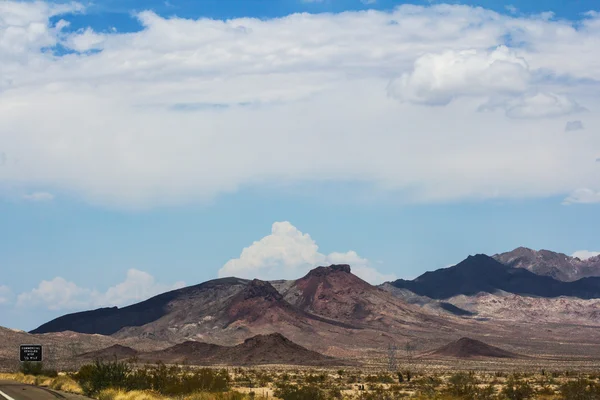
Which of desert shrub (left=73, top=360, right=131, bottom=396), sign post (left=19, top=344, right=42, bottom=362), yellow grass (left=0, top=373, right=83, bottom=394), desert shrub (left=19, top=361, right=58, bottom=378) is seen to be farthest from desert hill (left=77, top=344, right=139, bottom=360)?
desert shrub (left=73, top=360, right=131, bottom=396)

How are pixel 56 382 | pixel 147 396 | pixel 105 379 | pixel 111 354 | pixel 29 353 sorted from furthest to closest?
pixel 111 354
pixel 29 353
pixel 56 382
pixel 105 379
pixel 147 396

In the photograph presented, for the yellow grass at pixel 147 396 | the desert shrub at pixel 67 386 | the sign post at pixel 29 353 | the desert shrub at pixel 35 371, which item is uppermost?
the sign post at pixel 29 353

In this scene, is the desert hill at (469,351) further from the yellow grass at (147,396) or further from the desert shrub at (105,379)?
the yellow grass at (147,396)

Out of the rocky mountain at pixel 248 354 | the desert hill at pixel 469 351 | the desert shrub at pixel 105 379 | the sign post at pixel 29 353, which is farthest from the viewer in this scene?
the desert hill at pixel 469 351

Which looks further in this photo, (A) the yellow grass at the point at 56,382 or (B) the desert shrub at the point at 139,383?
(A) the yellow grass at the point at 56,382

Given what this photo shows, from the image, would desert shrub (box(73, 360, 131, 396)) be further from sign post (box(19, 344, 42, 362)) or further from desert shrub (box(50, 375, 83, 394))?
A: sign post (box(19, 344, 42, 362))

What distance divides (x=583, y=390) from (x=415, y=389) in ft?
60.0

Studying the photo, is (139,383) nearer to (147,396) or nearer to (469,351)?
(147,396)

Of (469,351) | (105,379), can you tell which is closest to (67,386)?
(105,379)

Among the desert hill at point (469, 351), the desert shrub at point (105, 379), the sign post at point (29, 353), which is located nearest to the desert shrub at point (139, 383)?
the desert shrub at point (105, 379)

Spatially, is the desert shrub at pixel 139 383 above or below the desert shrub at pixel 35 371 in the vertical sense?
below

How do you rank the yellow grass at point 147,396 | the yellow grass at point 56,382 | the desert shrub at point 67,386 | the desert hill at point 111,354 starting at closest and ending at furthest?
the yellow grass at point 147,396, the desert shrub at point 67,386, the yellow grass at point 56,382, the desert hill at point 111,354

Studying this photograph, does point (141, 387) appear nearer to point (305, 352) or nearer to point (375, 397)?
point (375, 397)

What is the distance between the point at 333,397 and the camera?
5850 cm
